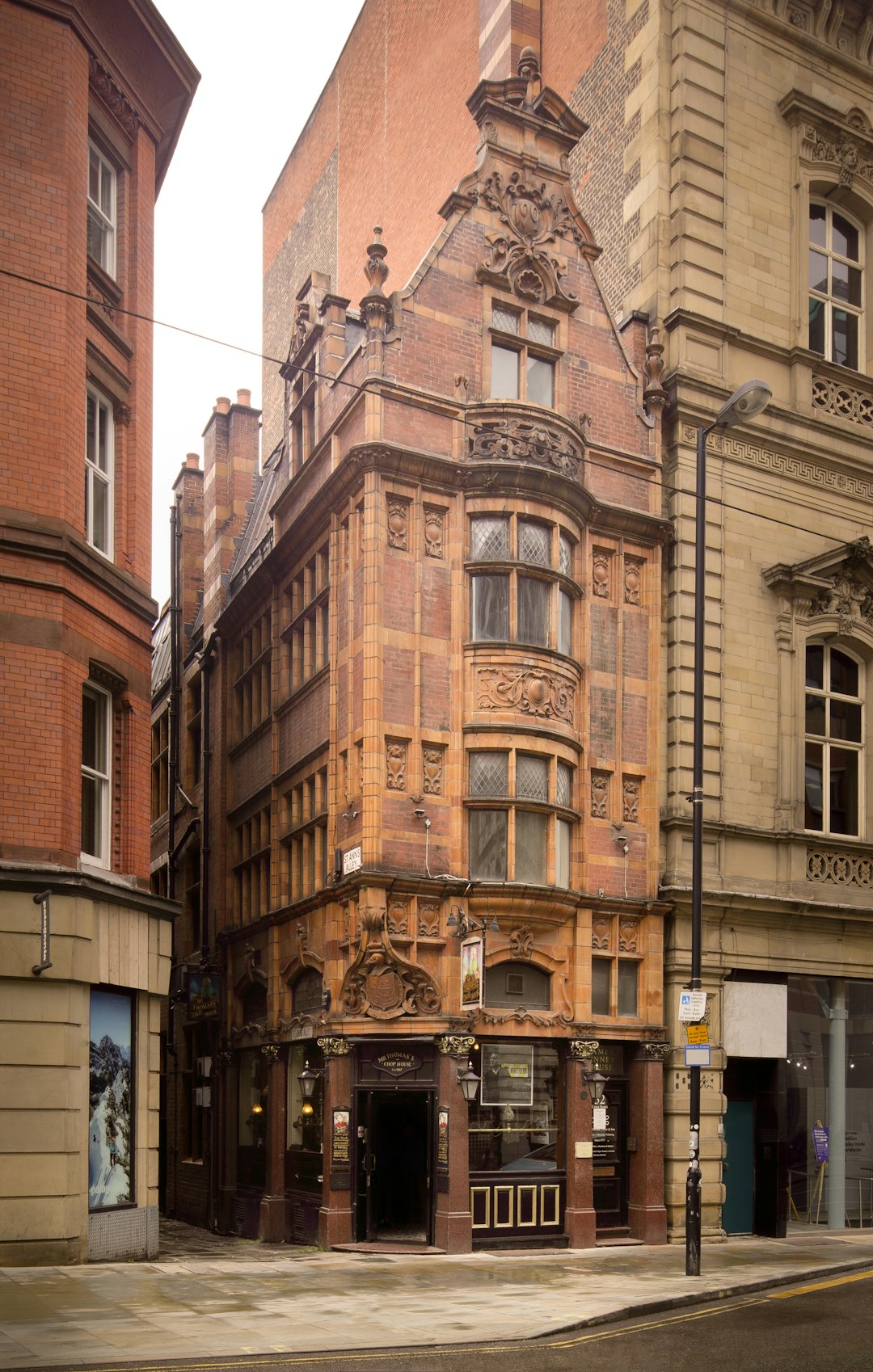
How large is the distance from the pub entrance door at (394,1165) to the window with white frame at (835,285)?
17045 mm

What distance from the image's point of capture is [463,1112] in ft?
74.0

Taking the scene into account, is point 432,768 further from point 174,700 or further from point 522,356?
point 174,700

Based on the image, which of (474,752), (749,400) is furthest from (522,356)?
(474,752)

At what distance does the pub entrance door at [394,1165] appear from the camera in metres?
22.8

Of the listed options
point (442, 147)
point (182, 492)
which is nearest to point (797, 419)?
point (442, 147)

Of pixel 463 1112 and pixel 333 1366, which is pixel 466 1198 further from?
pixel 333 1366

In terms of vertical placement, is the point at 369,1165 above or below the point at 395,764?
below

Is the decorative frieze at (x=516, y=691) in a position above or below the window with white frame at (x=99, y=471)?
below

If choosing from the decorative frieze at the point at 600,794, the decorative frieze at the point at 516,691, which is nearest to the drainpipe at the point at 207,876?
the decorative frieze at the point at 600,794

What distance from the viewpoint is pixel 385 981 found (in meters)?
22.8

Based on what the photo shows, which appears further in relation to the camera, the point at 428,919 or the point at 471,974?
the point at 428,919

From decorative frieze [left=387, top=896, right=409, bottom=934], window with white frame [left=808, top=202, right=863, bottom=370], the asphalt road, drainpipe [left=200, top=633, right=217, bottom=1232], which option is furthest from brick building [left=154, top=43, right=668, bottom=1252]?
the asphalt road

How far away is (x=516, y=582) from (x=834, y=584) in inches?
300

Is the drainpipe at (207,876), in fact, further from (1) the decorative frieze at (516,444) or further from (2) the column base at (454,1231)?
(1) the decorative frieze at (516,444)
